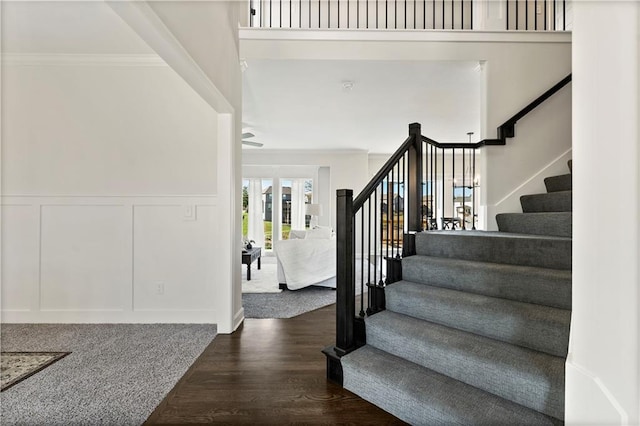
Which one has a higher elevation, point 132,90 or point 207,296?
point 132,90

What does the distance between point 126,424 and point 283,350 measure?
114cm

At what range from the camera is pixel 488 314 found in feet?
5.89

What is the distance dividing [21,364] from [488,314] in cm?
328

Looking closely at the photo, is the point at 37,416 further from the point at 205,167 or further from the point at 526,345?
the point at 526,345

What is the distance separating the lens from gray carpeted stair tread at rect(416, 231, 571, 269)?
1.97m

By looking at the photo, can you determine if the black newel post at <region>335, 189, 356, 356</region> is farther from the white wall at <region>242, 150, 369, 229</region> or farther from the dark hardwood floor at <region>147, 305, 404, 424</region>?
the white wall at <region>242, 150, 369, 229</region>

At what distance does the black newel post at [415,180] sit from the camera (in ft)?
9.14

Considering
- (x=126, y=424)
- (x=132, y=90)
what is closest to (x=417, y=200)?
(x=126, y=424)

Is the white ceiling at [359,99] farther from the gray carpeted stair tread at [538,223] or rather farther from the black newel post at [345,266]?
the black newel post at [345,266]

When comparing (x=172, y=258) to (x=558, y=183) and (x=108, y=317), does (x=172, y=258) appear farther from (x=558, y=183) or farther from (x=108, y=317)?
(x=558, y=183)

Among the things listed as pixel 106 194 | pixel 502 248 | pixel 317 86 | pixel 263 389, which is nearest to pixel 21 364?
pixel 106 194

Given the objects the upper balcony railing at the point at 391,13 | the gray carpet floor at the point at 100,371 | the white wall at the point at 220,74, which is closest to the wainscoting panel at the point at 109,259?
the gray carpet floor at the point at 100,371

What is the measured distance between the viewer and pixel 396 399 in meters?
1.66

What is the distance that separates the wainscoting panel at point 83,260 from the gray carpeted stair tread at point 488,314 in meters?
2.76
